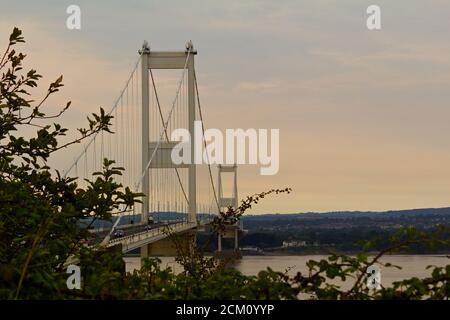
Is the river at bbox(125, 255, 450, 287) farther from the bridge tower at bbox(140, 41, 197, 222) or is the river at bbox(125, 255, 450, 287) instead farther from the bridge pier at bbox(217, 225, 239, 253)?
the bridge tower at bbox(140, 41, 197, 222)

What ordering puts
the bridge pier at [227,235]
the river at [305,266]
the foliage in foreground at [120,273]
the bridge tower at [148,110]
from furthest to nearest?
the bridge tower at [148,110], the bridge pier at [227,235], the river at [305,266], the foliage in foreground at [120,273]

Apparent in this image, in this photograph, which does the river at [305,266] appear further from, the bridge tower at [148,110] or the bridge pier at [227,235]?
the bridge tower at [148,110]

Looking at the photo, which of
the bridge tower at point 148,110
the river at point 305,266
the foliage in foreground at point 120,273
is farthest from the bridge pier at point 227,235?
the foliage in foreground at point 120,273

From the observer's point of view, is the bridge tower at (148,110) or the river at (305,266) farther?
the bridge tower at (148,110)

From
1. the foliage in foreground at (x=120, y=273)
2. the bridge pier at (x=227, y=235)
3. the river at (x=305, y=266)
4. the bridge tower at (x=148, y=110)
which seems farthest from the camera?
the bridge tower at (x=148, y=110)

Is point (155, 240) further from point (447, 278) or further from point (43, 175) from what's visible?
point (447, 278)

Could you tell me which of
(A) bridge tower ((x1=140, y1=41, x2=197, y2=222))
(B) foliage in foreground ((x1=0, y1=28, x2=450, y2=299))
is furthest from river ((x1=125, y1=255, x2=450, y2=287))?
(A) bridge tower ((x1=140, y1=41, x2=197, y2=222))

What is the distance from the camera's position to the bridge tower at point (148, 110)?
36.2 m

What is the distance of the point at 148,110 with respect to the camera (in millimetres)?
38094

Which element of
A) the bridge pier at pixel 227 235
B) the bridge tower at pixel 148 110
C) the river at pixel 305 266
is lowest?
the river at pixel 305 266

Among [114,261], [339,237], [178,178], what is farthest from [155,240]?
[339,237]

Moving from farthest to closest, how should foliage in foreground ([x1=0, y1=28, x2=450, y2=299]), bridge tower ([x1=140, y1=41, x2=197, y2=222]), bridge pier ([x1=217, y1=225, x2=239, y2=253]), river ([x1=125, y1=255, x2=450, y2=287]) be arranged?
bridge tower ([x1=140, y1=41, x2=197, y2=222])
bridge pier ([x1=217, y1=225, x2=239, y2=253])
river ([x1=125, y1=255, x2=450, y2=287])
foliage in foreground ([x1=0, y1=28, x2=450, y2=299])

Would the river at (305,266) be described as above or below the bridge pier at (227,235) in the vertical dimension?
below

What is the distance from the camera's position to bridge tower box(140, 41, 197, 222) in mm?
36188
